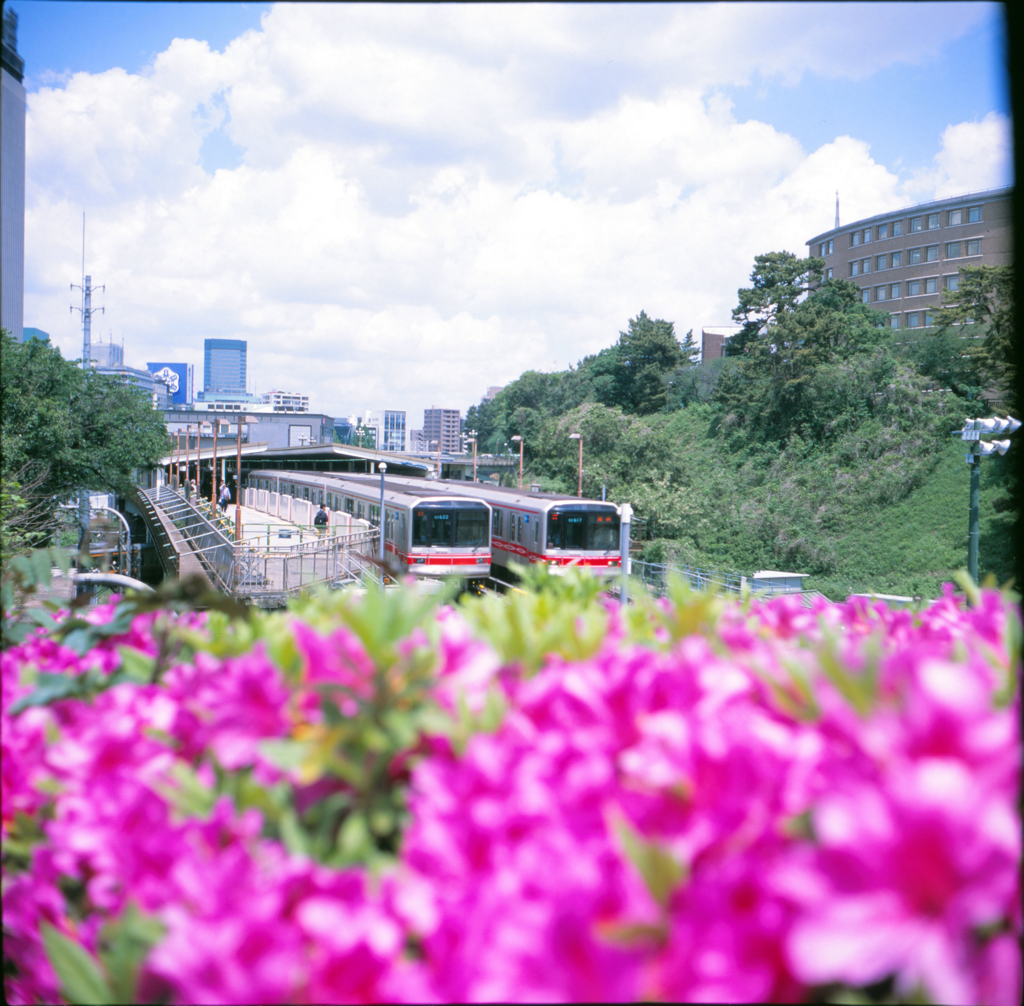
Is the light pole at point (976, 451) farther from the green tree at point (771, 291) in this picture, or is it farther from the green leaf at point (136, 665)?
the green tree at point (771, 291)

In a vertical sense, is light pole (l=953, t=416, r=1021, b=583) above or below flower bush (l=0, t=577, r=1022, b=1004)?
above

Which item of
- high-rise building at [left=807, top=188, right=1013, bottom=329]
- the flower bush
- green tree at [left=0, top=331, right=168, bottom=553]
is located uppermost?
high-rise building at [left=807, top=188, right=1013, bottom=329]

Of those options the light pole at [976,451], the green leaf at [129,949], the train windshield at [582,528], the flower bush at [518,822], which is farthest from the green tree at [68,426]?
the light pole at [976,451]

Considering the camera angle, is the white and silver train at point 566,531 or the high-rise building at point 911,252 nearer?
the white and silver train at point 566,531

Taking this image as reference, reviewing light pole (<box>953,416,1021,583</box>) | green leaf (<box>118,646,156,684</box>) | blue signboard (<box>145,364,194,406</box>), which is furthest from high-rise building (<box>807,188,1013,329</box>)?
blue signboard (<box>145,364,194,406</box>)

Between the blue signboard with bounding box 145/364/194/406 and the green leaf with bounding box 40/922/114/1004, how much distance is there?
147 m

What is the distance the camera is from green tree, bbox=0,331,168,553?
15336mm

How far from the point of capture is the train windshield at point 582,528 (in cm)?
1830

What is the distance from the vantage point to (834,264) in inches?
2346

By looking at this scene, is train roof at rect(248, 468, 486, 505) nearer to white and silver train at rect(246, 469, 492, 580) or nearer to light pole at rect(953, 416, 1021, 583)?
white and silver train at rect(246, 469, 492, 580)

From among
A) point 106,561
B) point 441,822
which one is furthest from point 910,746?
point 106,561

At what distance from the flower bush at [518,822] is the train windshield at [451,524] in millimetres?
16877

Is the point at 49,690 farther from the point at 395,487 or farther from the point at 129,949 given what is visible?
the point at 395,487

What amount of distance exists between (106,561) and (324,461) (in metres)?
43.6
